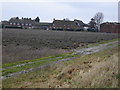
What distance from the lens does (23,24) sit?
414 ft

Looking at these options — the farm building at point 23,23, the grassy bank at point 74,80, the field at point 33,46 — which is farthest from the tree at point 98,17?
the grassy bank at point 74,80

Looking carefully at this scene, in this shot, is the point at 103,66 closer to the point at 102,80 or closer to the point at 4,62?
the point at 102,80

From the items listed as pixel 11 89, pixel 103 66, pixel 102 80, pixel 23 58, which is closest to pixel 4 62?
pixel 23 58

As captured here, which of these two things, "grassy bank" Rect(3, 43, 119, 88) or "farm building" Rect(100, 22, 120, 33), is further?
"farm building" Rect(100, 22, 120, 33)

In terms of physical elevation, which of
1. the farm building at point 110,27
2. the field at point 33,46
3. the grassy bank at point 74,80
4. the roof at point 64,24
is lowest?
the grassy bank at point 74,80

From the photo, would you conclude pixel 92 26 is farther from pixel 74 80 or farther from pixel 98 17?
pixel 74 80

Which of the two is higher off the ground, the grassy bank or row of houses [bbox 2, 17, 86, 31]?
row of houses [bbox 2, 17, 86, 31]

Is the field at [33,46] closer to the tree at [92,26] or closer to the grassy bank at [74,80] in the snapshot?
the grassy bank at [74,80]

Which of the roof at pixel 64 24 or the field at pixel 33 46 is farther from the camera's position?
the roof at pixel 64 24

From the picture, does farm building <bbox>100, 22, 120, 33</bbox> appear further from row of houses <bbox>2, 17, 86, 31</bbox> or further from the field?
the field

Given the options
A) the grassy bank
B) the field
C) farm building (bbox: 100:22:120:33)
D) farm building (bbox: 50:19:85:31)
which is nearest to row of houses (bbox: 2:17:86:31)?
farm building (bbox: 50:19:85:31)

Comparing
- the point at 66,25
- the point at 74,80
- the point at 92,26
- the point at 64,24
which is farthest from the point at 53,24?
the point at 74,80

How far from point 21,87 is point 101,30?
354 ft

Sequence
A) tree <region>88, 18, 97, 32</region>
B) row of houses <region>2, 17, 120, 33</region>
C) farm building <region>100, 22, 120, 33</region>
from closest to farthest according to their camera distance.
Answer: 1. farm building <region>100, 22, 120, 33</region>
2. row of houses <region>2, 17, 120, 33</region>
3. tree <region>88, 18, 97, 32</region>
